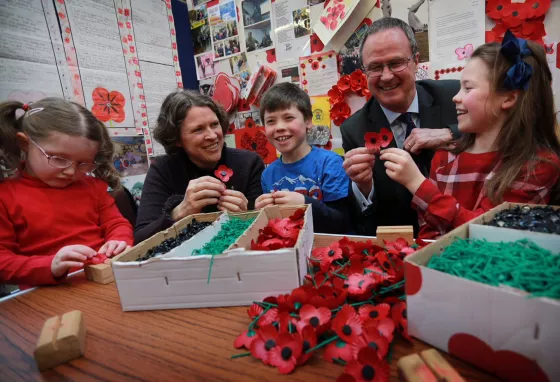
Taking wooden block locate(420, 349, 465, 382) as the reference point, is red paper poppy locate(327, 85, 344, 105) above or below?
above

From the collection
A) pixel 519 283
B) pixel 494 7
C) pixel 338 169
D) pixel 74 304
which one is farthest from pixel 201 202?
pixel 494 7

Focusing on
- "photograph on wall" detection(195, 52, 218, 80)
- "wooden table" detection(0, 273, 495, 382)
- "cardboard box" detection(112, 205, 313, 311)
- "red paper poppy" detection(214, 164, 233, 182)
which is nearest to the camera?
"wooden table" detection(0, 273, 495, 382)

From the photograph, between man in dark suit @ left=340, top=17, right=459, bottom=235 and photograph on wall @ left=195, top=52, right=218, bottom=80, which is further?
photograph on wall @ left=195, top=52, right=218, bottom=80

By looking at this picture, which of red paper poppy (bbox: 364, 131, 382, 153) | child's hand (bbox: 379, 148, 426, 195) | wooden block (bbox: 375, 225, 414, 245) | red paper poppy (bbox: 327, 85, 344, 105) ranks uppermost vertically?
red paper poppy (bbox: 327, 85, 344, 105)

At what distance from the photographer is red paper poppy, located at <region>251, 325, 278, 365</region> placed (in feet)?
1.62

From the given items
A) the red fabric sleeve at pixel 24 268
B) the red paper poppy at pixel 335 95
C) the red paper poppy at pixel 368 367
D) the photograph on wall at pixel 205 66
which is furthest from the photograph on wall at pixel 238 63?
the red paper poppy at pixel 368 367

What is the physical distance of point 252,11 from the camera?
2150 mm

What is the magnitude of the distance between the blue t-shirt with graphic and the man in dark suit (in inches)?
3.9

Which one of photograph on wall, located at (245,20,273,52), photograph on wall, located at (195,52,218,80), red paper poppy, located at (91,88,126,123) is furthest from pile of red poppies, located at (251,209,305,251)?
photograph on wall, located at (195,52,218,80)

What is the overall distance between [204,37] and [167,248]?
2.16 meters

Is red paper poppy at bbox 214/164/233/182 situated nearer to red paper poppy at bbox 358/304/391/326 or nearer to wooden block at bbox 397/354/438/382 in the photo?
red paper poppy at bbox 358/304/391/326

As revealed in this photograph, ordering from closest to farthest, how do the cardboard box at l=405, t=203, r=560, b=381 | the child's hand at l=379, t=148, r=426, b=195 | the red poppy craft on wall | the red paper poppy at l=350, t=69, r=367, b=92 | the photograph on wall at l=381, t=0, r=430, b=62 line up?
1. the cardboard box at l=405, t=203, r=560, b=381
2. the child's hand at l=379, t=148, r=426, b=195
3. the photograph on wall at l=381, t=0, r=430, b=62
4. the red paper poppy at l=350, t=69, r=367, b=92
5. the red poppy craft on wall

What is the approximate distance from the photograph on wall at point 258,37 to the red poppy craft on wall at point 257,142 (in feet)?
1.87

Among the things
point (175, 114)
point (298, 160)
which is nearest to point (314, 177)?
point (298, 160)
